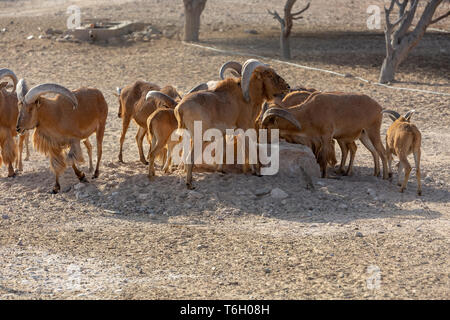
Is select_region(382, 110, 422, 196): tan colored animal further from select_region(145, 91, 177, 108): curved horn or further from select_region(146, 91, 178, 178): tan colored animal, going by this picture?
select_region(145, 91, 177, 108): curved horn

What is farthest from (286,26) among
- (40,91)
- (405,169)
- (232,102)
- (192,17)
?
(40,91)

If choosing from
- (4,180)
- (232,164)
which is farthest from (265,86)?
(4,180)

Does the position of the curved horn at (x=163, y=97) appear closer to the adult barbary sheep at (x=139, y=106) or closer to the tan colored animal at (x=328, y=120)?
the adult barbary sheep at (x=139, y=106)

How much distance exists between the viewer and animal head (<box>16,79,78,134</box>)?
9.38 metres

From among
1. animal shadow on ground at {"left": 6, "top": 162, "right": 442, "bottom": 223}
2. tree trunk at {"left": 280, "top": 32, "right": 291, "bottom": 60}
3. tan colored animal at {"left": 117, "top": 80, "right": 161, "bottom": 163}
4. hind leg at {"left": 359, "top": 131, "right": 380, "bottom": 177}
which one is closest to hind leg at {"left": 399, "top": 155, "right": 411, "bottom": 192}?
animal shadow on ground at {"left": 6, "top": 162, "right": 442, "bottom": 223}

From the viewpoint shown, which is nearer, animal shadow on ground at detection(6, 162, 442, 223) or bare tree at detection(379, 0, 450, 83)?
animal shadow on ground at detection(6, 162, 442, 223)

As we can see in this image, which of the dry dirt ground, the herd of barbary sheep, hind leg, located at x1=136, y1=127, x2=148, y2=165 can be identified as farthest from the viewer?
hind leg, located at x1=136, y1=127, x2=148, y2=165

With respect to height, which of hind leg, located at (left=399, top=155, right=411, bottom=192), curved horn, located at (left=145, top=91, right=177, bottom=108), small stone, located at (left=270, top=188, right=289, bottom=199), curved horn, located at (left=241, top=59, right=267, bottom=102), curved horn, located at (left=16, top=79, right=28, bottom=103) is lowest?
small stone, located at (left=270, top=188, right=289, bottom=199)

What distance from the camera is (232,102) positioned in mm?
9922

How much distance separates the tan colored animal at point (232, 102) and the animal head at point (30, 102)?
1681 millimetres

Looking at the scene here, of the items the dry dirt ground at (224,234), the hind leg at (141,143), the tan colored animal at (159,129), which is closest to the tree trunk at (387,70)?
the dry dirt ground at (224,234)

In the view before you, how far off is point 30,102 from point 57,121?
514 mm

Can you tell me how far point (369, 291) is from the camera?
6.48m

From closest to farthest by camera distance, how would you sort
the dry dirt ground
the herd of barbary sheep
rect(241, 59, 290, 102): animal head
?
the dry dirt ground → the herd of barbary sheep → rect(241, 59, 290, 102): animal head
